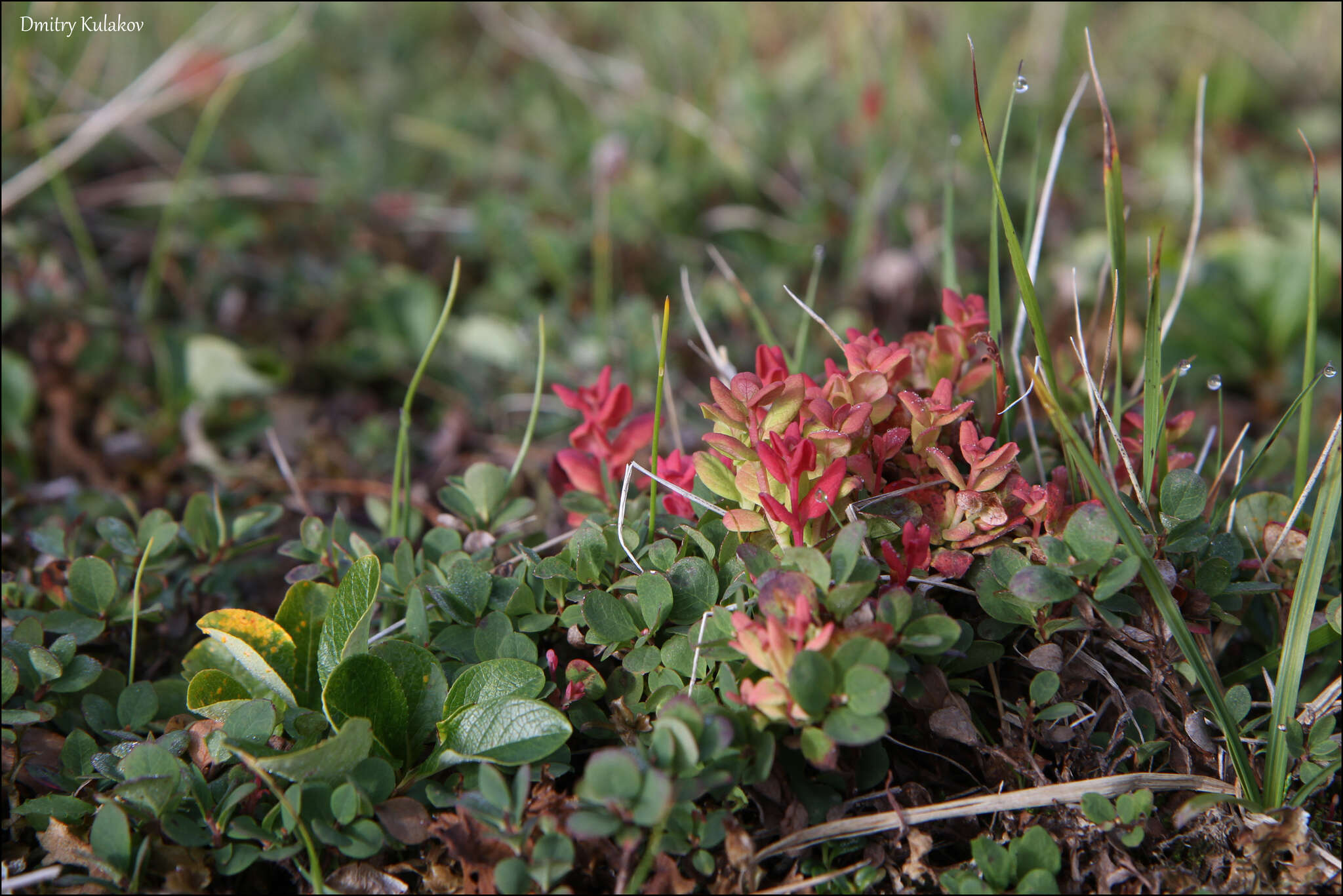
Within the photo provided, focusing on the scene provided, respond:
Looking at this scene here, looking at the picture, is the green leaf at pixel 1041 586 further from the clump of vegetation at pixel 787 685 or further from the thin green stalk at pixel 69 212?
the thin green stalk at pixel 69 212

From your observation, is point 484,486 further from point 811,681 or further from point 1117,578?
point 1117,578

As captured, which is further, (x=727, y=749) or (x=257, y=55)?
(x=257, y=55)

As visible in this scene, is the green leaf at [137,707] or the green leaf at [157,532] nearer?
the green leaf at [137,707]

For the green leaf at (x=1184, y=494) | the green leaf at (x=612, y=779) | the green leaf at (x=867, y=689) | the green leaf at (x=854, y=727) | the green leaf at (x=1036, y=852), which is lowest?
the green leaf at (x=1036, y=852)

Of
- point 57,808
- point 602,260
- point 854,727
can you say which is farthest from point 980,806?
point 602,260

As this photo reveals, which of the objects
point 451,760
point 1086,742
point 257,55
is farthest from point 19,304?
point 1086,742

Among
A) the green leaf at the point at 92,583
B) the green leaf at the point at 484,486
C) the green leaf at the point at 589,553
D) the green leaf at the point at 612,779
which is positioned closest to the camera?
the green leaf at the point at 612,779

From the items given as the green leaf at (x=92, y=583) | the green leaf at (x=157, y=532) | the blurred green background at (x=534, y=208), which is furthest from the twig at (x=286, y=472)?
the green leaf at (x=92, y=583)

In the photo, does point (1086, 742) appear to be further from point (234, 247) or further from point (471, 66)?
point (471, 66)
